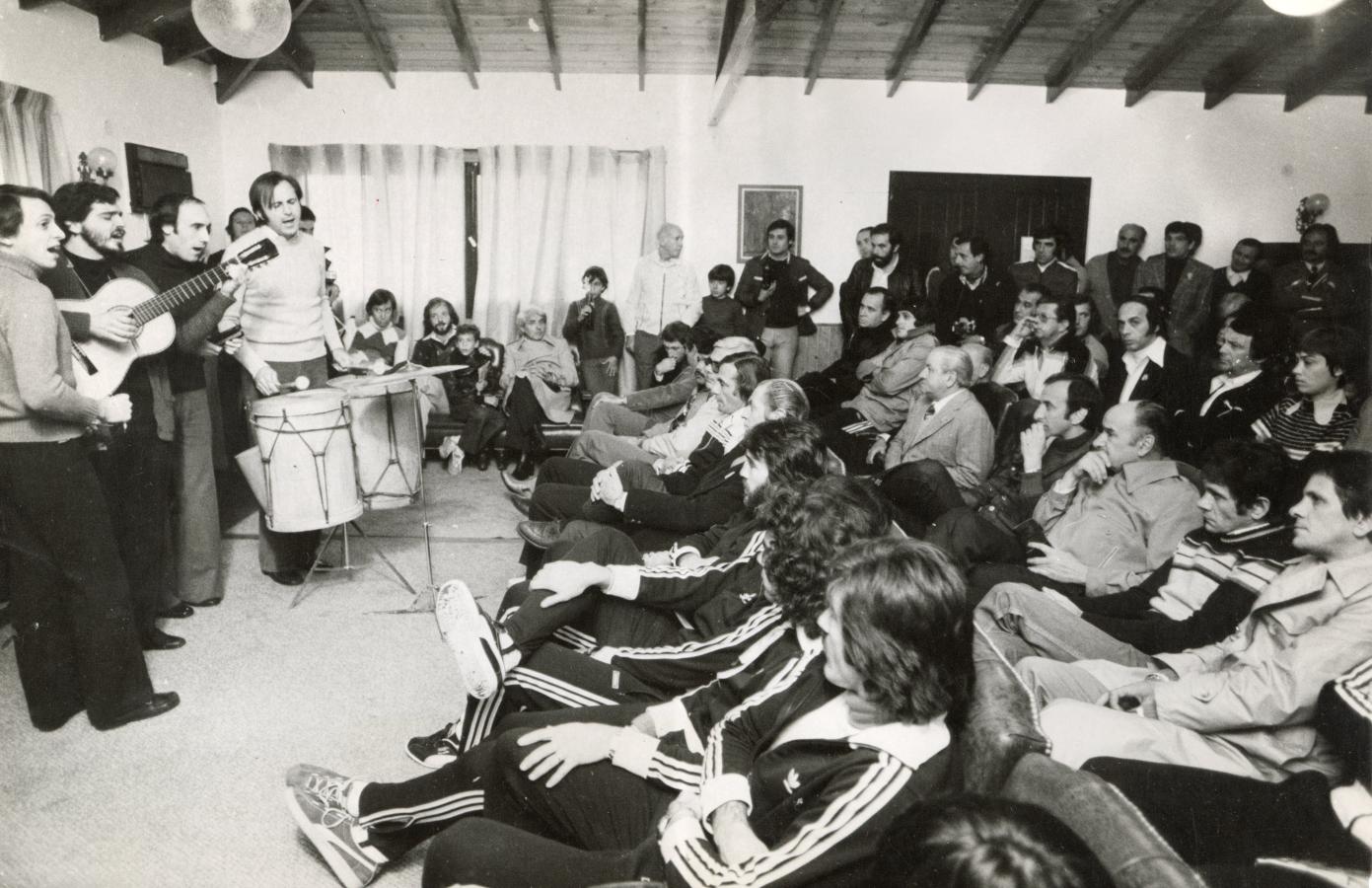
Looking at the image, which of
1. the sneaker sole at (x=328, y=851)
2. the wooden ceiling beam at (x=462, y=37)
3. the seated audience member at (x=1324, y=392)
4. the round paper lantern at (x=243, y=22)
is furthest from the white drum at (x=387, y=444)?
the wooden ceiling beam at (x=462, y=37)

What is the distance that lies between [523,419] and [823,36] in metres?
3.74

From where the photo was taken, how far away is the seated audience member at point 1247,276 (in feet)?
23.0

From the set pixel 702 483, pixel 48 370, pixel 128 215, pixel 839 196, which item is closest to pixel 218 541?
pixel 48 370

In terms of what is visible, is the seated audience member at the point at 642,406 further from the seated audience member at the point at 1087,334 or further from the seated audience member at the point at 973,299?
→ the seated audience member at the point at 973,299

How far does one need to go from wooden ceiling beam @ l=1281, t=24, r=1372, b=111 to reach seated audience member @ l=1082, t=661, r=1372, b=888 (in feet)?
24.1

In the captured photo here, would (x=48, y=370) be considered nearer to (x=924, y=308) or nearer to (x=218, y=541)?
(x=218, y=541)

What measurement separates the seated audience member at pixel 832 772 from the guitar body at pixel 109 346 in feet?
8.45

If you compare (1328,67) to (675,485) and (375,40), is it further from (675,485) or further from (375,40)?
(375,40)

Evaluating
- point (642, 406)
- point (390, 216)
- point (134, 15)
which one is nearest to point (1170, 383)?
point (642, 406)

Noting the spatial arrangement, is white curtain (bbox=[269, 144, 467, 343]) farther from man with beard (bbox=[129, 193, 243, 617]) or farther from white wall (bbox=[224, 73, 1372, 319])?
man with beard (bbox=[129, 193, 243, 617])

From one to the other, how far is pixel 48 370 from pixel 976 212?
23.8ft

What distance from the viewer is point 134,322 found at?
3.44 metres

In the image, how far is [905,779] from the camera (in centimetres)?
133

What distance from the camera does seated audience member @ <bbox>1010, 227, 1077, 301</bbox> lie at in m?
7.24
